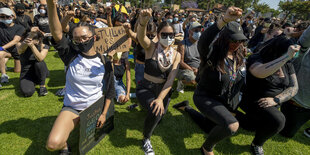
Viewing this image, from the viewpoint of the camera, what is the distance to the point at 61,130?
2.30 metres

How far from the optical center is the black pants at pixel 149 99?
2.71 metres

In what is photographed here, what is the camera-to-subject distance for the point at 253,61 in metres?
2.84

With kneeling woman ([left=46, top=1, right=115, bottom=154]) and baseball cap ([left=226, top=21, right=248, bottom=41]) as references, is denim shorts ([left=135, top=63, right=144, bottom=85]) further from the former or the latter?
baseball cap ([left=226, top=21, right=248, bottom=41])

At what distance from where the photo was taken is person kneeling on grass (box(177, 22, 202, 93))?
191 inches

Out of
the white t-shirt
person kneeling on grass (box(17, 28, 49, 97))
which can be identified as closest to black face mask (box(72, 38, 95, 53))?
the white t-shirt

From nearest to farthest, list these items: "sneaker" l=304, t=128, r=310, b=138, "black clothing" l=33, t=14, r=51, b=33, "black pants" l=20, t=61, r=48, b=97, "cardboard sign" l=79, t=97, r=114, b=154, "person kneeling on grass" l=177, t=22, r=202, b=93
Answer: "cardboard sign" l=79, t=97, r=114, b=154 < "sneaker" l=304, t=128, r=310, b=138 < "black pants" l=20, t=61, r=48, b=97 < "person kneeling on grass" l=177, t=22, r=202, b=93 < "black clothing" l=33, t=14, r=51, b=33

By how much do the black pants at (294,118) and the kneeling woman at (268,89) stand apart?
0.86m

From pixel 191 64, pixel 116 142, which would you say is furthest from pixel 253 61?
pixel 116 142

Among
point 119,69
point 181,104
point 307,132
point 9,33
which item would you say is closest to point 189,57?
point 181,104

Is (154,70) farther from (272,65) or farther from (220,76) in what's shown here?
(272,65)

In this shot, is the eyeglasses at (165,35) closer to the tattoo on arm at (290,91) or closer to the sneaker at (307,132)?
the tattoo on arm at (290,91)

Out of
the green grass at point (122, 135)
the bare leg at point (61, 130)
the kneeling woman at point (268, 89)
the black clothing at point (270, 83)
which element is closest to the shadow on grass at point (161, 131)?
the green grass at point (122, 135)

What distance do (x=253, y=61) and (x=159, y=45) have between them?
1.66 m

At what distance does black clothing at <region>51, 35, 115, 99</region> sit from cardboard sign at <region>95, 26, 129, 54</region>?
73 cm
